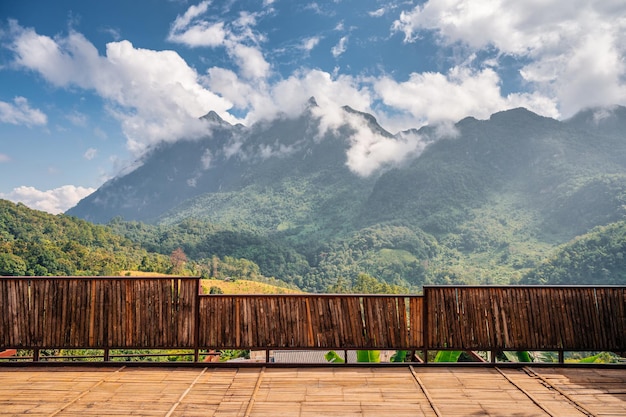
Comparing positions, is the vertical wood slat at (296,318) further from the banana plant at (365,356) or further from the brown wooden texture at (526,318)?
the banana plant at (365,356)

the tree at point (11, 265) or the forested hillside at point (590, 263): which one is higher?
the tree at point (11, 265)

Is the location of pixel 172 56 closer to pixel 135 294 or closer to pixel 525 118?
pixel 525 118

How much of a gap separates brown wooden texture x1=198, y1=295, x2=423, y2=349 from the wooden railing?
0.01 metres

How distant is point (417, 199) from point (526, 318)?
11838 cm

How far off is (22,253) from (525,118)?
140 metres

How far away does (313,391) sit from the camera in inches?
183


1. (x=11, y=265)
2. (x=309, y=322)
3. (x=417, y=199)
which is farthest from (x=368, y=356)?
(x=417, y=199)

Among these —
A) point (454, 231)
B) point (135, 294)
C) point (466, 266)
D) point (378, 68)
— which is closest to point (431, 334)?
point (135, 294)

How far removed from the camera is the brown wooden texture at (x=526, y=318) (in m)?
5.45

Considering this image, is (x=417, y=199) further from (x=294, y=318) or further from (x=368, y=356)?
(x=294, y=318)

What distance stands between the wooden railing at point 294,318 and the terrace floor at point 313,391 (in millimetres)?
333

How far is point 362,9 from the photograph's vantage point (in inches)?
5940

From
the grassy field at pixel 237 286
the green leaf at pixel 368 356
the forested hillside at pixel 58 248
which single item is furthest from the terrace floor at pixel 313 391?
the grassy field at pixel 237 286

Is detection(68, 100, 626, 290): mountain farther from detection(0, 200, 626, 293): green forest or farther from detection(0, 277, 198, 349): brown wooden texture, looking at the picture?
detection(0, 277, 198, 349): brown wooden texture
